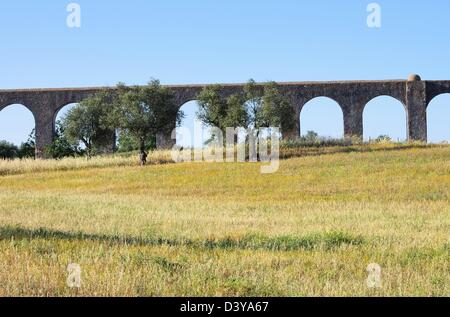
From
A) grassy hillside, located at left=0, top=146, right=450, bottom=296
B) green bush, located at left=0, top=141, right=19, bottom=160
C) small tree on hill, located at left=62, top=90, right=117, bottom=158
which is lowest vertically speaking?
grassy hillside, located at left=0, top=146, right=450, bottom=296

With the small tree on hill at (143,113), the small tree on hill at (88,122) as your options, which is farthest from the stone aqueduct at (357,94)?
the small tree on hill at (143,113)

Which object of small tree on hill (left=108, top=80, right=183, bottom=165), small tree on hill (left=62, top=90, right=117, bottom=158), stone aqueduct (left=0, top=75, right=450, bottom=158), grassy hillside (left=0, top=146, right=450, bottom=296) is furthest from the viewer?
stone aqueduct (left=0, top=75, right=450, bottom=158)

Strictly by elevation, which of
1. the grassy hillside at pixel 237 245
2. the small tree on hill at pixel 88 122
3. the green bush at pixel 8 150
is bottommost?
the grassy hillside at pixel 237 245

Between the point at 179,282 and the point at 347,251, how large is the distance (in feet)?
11.5

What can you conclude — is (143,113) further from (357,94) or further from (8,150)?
(8,150)

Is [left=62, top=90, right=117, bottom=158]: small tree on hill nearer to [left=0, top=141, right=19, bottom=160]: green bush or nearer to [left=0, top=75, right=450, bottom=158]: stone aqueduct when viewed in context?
[left=0, top=75, right=450, bottom=158]: stone aqueduct

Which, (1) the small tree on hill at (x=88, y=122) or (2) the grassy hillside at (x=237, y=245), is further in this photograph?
(1) the small tree on hill at (x=88, y=122)

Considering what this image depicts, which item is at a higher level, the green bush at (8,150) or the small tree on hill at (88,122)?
the small tree on hill at (88,122)

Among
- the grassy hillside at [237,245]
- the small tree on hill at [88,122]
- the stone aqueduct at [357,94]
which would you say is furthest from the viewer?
the stone aqueduct at [357,94]

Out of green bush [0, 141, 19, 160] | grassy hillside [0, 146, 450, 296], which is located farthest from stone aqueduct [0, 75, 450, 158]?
grassy hillside [0, 146, 450, 296]

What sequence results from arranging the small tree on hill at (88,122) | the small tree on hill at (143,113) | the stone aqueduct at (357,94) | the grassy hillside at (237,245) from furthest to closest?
1. the stone aqueduct at (357,94)
2. the small tree on hill at (88,122)
3. the small tree on hill at (143,113)
4. the grassy hillside at (237,245)

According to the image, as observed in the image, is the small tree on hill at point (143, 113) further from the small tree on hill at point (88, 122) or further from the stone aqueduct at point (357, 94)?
the stone aqueduct at point (357, 94)
